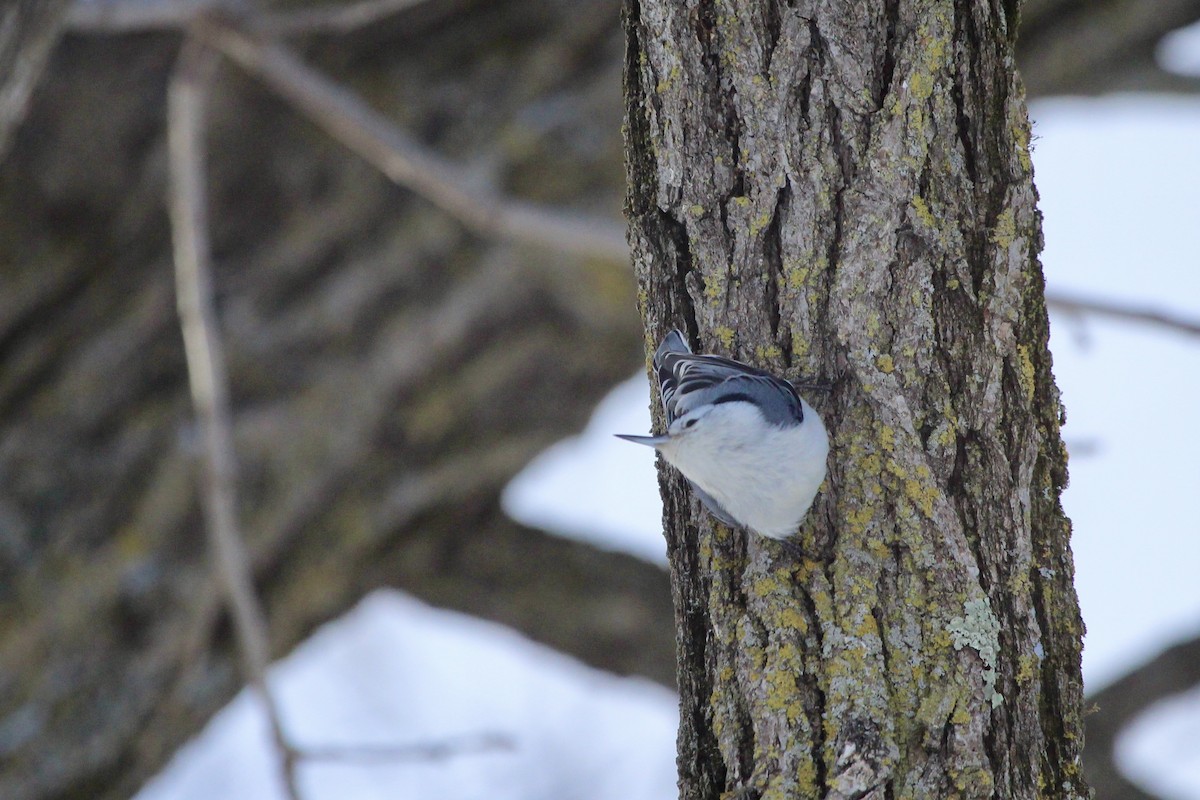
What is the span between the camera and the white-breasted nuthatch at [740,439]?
1435mm

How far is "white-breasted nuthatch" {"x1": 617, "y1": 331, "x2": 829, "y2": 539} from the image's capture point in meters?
1.43

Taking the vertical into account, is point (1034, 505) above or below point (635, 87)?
below

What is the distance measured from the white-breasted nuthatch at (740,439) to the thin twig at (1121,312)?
0.74m

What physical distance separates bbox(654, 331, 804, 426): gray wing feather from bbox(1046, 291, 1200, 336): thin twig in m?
0.74

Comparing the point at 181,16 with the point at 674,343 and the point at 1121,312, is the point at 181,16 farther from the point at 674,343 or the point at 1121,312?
the point at 1121,312

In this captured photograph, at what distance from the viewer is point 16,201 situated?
3.50 m

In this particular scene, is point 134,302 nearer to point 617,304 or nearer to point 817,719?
point 617,304

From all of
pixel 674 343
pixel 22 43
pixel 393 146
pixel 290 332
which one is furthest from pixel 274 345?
pixel 674 343

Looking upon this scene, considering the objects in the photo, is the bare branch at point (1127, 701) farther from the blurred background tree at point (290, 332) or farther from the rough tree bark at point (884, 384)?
the rough tree bark at point (884, 384)

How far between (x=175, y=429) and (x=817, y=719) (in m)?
2.49

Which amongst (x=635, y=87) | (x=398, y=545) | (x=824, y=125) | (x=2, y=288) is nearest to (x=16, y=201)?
(x=2, y=288)

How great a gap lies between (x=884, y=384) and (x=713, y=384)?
0.23m

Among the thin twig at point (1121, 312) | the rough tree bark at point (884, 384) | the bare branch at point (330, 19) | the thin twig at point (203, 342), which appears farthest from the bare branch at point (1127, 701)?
the bare branch at point (330, 19)

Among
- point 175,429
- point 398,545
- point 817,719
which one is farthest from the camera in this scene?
point 398,545
